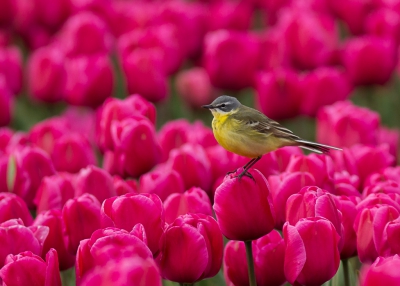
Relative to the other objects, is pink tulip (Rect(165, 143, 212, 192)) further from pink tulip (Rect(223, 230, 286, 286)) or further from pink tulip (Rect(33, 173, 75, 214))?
pink tulip (Rect(223, 230, 286, 286))

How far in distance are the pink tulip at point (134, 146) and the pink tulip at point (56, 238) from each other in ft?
1.45

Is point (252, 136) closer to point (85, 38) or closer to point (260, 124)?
point (260, 124)

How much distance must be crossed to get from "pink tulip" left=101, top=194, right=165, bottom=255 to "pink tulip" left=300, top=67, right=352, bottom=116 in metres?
1.42

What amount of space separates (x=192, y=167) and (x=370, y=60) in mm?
1328

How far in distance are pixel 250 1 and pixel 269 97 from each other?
1320 millimetres

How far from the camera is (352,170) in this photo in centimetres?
194

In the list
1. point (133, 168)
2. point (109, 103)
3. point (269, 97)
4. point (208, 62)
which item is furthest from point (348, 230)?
point (208, 62)

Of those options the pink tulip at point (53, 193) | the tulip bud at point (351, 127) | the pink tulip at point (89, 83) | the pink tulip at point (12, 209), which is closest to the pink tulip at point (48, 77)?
the pink tulip at point (89, 83)

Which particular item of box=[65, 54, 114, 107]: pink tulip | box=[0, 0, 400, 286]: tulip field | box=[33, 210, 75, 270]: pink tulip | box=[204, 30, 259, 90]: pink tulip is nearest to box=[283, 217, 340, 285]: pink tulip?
box=[0, 0, 400, 286]: tulip field

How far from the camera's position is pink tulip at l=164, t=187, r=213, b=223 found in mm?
1649

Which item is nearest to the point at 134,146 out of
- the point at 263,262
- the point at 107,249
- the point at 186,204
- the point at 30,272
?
the point at 186,204

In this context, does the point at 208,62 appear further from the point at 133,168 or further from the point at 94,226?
the point at 94,226

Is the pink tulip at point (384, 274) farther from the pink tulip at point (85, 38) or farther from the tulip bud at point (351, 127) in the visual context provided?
the pink tulip at point (85, 38)

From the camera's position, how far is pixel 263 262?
1.53 metres
